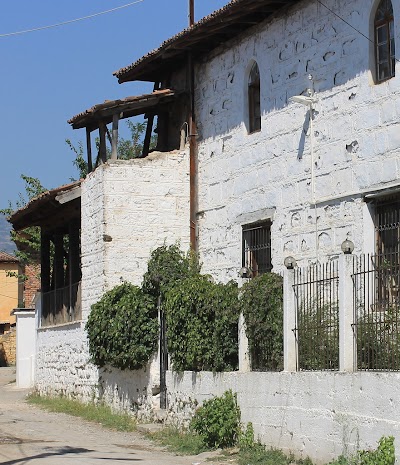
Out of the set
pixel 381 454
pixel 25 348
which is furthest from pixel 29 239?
pixel 381 454

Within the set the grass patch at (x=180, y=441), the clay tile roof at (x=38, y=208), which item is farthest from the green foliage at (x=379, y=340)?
the clay tile roof at (x=38, y=208)

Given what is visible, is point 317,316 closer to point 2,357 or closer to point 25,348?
point 25,348

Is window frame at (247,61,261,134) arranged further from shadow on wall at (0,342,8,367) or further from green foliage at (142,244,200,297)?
shadow on wall at (0,342,8,367)

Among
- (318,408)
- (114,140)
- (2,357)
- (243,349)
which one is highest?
(114,140)

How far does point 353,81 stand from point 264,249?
12.0ft

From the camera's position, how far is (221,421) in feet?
44.9

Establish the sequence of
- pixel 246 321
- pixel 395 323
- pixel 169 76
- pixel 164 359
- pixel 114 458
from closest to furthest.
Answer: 1. pixel 395 323
2. pixel 114 458
3. pixel 246 321
4. pixel 164 359
5. pixel 169 76

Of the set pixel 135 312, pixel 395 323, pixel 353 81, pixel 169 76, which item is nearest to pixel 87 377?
pixel 135 312

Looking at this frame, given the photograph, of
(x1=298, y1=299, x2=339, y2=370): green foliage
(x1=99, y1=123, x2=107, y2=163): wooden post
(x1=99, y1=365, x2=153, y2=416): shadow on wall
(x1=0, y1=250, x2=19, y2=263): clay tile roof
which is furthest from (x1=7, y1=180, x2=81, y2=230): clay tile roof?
(x1=0, y1=250, x2=19, y2=263): clay tile roof

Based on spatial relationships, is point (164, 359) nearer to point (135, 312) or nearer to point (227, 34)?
point (135, 312)

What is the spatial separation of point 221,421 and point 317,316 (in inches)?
95.5

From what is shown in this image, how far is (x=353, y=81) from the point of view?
47.7ft

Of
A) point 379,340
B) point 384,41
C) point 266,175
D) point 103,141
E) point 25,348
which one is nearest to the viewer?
point 379,340

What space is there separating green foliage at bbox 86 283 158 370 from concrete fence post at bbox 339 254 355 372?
651 cm
